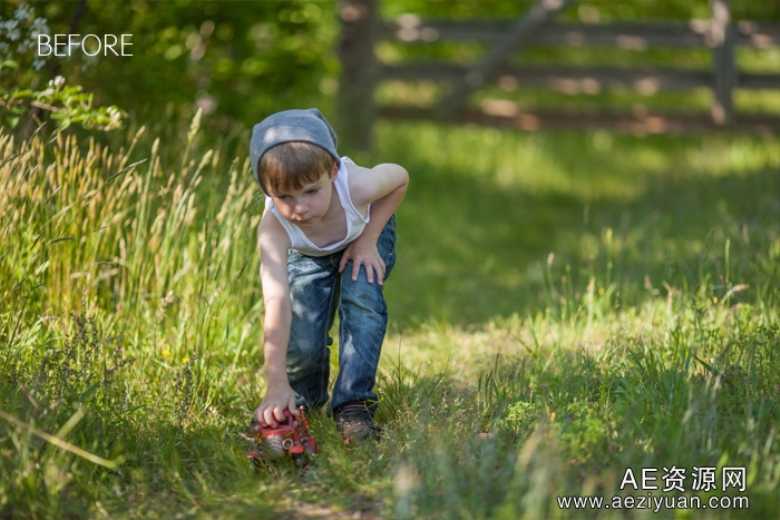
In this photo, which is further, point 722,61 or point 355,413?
point 722,61

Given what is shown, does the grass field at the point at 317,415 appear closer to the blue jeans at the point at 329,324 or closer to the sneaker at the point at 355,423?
the sneaker at the point at 355,423

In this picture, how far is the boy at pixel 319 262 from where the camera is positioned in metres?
3.48

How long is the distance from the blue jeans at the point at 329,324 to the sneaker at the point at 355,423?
0.09 ft

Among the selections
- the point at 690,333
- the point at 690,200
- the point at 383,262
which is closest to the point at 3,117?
the point at 383,262

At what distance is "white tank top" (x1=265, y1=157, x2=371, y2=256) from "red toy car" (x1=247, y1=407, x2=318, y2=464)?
631 mm

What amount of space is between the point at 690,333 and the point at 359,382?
1425mm

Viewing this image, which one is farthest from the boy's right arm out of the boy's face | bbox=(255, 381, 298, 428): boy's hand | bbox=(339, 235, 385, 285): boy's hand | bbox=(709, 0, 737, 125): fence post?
bbox=(709, 0, 737, 125): fence post

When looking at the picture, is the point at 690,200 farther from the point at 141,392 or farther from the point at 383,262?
the point at 141,392

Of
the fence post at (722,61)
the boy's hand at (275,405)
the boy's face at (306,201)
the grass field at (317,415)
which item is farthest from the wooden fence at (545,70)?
the boy's hand at (275,405)

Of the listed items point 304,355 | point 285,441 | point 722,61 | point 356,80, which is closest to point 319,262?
point 304,355

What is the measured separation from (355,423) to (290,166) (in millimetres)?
914

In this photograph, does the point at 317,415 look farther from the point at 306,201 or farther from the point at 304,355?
the point at 306,201

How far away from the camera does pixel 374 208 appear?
3.95 metres

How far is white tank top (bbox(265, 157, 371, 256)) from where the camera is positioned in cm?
372
